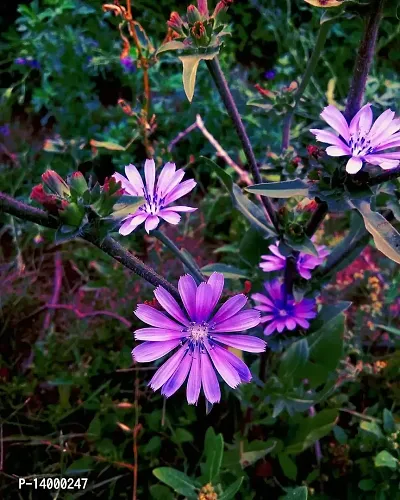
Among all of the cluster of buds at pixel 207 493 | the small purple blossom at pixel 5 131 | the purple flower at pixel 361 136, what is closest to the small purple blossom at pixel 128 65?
the small purple blossom at pixel 5 131

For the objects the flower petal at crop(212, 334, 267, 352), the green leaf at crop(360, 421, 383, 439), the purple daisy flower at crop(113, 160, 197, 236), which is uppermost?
the purple daisy flower at crop(113, 160, 197, 236)

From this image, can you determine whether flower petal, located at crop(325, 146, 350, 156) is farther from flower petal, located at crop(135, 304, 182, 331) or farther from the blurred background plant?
flower petal, located at crop(135, 304, 182, 331)

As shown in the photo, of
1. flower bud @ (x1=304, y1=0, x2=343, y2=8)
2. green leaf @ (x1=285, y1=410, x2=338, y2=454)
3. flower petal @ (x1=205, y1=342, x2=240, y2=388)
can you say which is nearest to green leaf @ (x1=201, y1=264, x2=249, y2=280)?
flower petal @ (x1=205, y1=342, x2=240, y2=388)

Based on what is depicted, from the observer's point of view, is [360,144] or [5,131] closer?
[360,144]

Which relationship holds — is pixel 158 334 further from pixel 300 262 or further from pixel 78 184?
pixel 300 262

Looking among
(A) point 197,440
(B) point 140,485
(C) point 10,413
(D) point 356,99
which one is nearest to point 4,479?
(C) point 10,413

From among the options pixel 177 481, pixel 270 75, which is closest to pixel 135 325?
pixel 177 481
